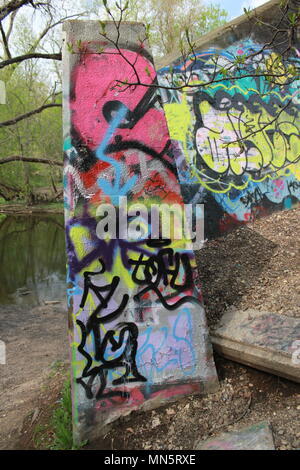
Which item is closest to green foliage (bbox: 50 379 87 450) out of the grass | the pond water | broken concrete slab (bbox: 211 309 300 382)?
the grass

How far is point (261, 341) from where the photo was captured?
10.2 feet

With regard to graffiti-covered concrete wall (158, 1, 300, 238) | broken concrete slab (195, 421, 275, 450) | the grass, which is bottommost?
the grass

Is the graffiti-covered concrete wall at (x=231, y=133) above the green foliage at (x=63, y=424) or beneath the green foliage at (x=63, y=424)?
above

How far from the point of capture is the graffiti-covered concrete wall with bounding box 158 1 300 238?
17.0ft

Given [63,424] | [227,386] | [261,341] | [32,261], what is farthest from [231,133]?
[32,261]

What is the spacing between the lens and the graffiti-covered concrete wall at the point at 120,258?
3.08 m

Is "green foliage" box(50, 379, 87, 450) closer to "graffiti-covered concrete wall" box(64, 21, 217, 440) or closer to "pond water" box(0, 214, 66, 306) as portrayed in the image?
"graffiti-covered concrete wall" box(64, 21, 217, 440)

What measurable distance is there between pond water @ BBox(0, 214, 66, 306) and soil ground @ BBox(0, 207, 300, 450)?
5045 millimetres

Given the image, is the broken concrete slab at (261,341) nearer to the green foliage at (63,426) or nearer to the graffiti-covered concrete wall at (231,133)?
the green foliage at (63,426)

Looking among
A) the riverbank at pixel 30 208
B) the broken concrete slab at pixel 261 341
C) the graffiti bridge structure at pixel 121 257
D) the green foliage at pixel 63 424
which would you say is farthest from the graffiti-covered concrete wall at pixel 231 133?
the riverbank at pixel 30 208

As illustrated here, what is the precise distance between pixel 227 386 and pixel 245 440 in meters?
0.56

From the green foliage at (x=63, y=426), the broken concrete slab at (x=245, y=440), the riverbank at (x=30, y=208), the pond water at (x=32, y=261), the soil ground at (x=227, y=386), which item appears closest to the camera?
the broken concrete slab at (x=245, y=440)

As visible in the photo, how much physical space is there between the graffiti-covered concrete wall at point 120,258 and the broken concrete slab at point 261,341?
21 cm

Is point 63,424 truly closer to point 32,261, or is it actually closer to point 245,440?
point 245,440
